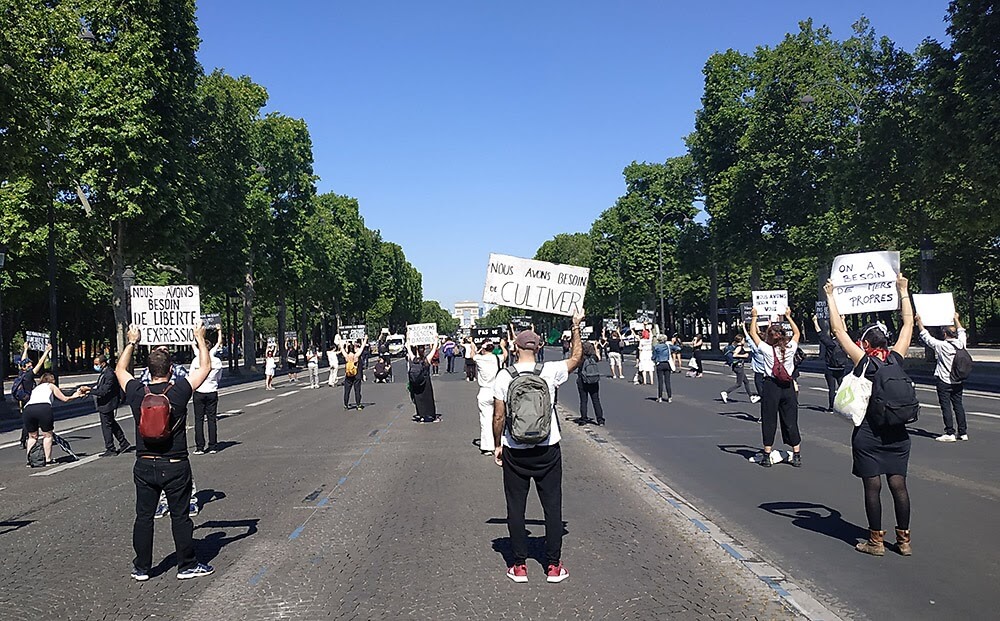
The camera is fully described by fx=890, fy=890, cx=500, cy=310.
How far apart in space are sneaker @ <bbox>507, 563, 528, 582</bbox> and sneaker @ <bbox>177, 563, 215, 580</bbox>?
7.74 feet

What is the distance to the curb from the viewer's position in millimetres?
5621

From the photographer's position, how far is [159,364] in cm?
716

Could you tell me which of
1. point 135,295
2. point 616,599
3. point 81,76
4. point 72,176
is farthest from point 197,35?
point 616,599

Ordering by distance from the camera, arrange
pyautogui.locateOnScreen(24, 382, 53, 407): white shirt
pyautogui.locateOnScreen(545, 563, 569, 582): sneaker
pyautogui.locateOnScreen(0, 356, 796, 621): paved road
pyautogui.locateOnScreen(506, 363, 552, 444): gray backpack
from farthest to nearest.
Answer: pyautogui.locateOnScreen(24, 382, 53, 407): white shirt < pyautogui.locateOnScreen(545, 563, 569, 582): sneaker < pyautogui.locateOnScreen(506, 363, 552, 444): gray backpack < pyautogui.locateOnScreen(0, 356, 796, 621): paved road

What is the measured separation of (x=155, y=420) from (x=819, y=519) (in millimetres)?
5883

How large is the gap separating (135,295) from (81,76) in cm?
1382

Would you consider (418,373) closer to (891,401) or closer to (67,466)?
(67,466)

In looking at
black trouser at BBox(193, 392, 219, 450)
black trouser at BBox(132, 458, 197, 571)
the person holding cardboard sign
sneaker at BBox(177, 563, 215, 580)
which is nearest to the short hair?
black trouser at BBox(132, 458, 197, 571)

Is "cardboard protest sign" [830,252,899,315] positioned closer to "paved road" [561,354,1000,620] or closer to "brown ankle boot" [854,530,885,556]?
"paved road" [561,354,1000,620]

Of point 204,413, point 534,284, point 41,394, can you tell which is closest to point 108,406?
point 41,394

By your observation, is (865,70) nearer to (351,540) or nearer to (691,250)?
(691,250)

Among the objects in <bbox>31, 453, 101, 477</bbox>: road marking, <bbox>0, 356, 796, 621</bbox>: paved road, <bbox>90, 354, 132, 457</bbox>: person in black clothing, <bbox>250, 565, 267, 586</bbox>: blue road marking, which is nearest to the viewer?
<bbox>0, 356, 796, 621</bbox>: paved road

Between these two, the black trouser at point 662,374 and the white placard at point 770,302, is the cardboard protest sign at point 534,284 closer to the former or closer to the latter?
the black trouser at point 662,374

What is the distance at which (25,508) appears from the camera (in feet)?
33.5
